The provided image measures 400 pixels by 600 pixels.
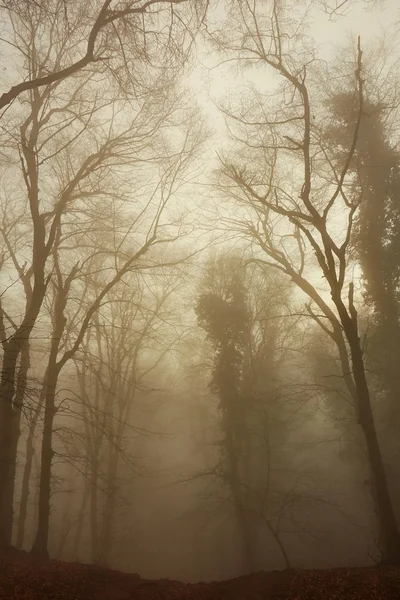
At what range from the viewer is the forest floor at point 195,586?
544 centimetres

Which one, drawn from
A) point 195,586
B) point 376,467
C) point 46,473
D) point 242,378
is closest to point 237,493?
point 242,378

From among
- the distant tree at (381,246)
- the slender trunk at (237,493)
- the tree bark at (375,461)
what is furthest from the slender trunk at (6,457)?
the distant tree at (381,246)

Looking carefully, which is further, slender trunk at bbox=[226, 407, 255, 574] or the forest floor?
slender trunk at bbox=[226, 407, 255, 574]

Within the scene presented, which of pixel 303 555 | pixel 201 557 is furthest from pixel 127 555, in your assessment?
pixel 303 555

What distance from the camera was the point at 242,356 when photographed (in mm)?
20344

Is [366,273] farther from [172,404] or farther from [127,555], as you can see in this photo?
[172,404]

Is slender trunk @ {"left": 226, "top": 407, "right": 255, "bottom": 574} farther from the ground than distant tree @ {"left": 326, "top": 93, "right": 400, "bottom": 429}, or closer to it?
closer to it

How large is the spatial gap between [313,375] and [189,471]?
14013mm

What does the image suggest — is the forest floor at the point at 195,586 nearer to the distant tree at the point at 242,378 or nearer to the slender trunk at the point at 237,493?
the slender trunk at the point at 237,493

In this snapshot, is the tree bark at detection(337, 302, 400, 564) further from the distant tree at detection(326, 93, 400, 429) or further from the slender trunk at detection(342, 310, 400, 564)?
the distant tree at detection(326, 93, 400, 429)

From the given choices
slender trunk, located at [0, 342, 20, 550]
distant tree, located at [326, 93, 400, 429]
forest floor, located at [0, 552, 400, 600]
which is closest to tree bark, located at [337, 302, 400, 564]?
forest floor, located at [0, 552, 400, 600]

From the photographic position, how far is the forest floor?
5.44 metres

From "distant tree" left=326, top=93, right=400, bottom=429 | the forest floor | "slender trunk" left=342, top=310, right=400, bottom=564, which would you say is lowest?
the forest floor

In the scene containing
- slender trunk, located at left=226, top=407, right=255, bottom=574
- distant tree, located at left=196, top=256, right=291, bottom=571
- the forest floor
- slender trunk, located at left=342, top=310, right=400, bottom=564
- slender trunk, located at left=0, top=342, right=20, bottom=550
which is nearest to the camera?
the forest floor
